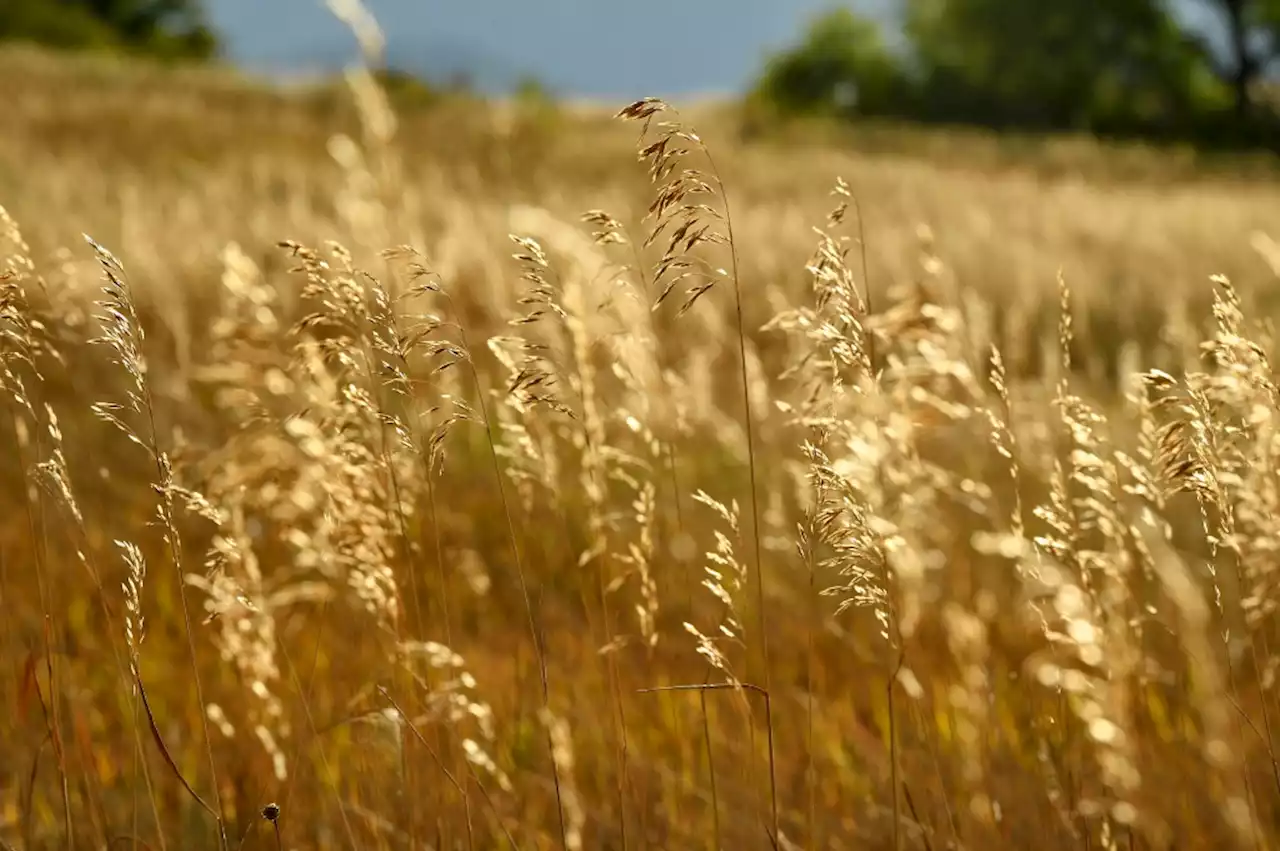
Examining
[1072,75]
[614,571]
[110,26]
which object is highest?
[110,26]

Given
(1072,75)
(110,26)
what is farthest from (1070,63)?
(110,26)

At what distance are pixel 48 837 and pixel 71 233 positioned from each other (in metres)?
5.93

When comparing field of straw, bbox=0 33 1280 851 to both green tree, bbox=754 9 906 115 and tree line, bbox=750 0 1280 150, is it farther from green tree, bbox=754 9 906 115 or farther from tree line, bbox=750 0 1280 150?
green tree, bbox=754 9 906 115

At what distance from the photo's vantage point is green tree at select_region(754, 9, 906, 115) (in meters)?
40.3

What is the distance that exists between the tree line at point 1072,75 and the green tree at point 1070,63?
1.4 inches

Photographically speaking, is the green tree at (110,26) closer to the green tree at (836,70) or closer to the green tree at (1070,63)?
the green tree at (836,70)

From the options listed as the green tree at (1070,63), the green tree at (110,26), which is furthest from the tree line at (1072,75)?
the green tree at (110,26)

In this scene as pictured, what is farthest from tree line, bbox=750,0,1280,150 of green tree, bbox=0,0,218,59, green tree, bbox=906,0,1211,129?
green tree, bbox=0,0,218,59

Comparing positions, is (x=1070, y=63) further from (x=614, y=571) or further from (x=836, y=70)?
(x=614, y=571)

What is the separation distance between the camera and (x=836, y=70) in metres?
41.3

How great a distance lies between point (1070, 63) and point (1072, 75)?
763 mm

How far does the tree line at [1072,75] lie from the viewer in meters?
34.6

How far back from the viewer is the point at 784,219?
10.3m

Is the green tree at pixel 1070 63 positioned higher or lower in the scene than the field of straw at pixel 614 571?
higher
